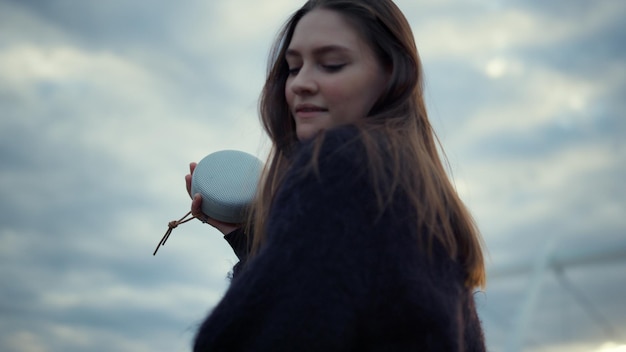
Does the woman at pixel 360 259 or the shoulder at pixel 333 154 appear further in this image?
the shoulder at pixel 333 154

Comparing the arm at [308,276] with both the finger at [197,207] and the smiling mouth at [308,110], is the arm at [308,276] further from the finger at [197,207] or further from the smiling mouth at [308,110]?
the finger at [197,207]

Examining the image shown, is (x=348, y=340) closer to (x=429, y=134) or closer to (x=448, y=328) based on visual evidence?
(x=448, y=328)

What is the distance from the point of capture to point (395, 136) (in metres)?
2.00

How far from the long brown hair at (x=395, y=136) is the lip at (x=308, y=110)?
151 mm

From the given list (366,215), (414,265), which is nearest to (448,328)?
(414,265)

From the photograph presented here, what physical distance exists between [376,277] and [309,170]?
1.02 ft

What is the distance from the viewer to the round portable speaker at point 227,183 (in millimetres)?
3182

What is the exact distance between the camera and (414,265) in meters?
1.75

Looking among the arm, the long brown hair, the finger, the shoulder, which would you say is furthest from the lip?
the finger

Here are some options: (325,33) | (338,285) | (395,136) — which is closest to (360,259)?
(338,285)

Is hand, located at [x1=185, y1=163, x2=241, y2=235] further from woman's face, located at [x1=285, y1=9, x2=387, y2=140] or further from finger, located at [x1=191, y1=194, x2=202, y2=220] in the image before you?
woman's face, located at [x1=285, y1=9, x2=387, y2=140]

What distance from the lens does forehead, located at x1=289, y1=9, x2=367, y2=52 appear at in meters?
2.34

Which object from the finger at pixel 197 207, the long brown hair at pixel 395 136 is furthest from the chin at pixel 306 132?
the finger at pixel 197 207

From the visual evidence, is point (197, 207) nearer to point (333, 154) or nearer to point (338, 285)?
point (333, 154)
